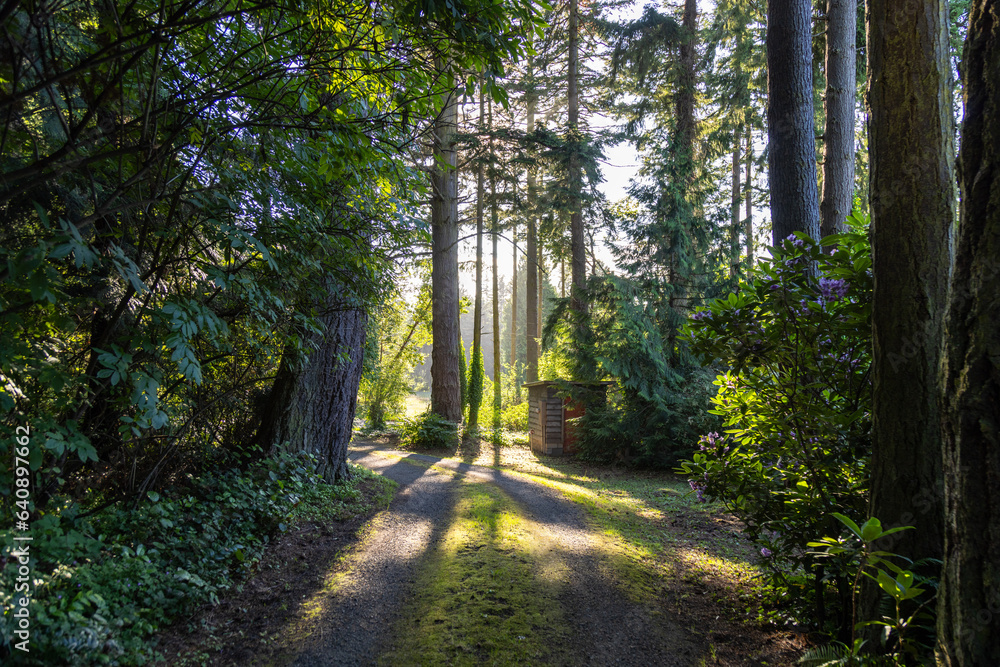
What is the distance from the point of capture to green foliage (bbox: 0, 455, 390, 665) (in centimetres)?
216

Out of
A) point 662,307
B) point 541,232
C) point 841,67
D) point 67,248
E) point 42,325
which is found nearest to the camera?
point 67,248

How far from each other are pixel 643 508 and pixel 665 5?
1300 cm

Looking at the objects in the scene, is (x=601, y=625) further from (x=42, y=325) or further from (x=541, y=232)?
(x=541, y=232)

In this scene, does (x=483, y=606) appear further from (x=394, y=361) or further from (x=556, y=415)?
(x=394, y=361)

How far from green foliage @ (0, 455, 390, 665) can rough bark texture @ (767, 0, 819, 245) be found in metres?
5.51

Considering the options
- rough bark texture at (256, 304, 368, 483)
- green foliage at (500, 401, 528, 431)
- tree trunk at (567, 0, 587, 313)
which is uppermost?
tree trunk at (567, 0, 587, 313)

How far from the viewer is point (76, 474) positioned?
3.16 m

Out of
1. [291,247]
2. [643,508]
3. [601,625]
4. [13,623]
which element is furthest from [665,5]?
[13,623]

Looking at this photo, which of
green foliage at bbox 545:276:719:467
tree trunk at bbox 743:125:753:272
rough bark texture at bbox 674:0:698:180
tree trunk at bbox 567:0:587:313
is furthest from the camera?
tree trunk at bbox 743:125:753:272

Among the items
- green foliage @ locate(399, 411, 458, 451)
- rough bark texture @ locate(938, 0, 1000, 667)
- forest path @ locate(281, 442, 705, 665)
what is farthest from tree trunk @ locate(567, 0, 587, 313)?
rough bark texture @ locate(938, 0, 1000, 667)

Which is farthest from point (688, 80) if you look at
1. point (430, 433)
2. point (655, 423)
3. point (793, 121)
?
point (430, 433)

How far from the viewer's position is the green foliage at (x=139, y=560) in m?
2.16

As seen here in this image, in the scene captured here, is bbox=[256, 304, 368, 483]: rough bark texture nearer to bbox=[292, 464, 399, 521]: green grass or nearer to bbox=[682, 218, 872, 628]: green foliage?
bbox=[292, 464, 399, 521]: green grass

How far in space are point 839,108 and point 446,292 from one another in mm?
9011
